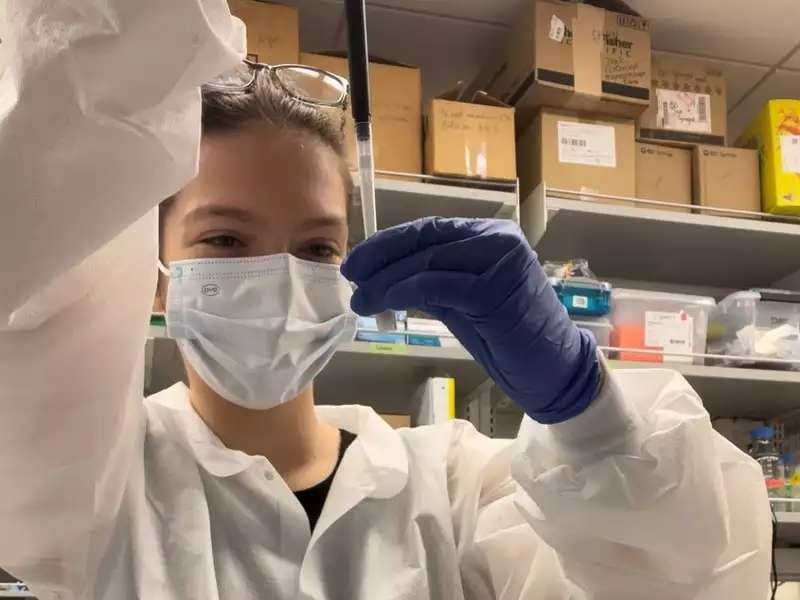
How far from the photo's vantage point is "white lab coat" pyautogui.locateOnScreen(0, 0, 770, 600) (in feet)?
1.94

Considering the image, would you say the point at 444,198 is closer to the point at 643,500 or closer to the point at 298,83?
the point at 298,83

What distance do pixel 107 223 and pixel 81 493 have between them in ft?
0.95

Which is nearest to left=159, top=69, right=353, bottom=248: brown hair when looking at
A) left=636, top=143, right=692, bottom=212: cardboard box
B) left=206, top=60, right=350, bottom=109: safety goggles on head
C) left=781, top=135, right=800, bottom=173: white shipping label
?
left=206, top=60, right=350, bottom=109: safety goggles on head

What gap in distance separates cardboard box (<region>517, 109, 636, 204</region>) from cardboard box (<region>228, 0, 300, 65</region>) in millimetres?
573

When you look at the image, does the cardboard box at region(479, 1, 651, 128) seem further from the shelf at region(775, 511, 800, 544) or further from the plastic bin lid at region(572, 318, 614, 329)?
the shelf at region(775, 511, 800, 544)

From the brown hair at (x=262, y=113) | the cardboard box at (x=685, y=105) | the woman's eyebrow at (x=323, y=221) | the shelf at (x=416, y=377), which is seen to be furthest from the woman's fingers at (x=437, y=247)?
the cardboard box at (x=685, y=105)

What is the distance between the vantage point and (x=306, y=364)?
3.32 ft

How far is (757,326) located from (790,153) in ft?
1.43

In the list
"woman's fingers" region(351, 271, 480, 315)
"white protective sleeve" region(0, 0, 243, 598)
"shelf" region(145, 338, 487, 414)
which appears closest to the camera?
"white protective sleeve" region(0, 0, 243, 598)

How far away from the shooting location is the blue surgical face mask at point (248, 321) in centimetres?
96

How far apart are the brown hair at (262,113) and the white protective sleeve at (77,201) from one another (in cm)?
23

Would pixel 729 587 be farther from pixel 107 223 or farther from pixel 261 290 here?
pixel 107 223

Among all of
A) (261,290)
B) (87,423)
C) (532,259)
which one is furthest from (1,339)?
(532,259)

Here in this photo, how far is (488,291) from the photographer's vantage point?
2.63ft
